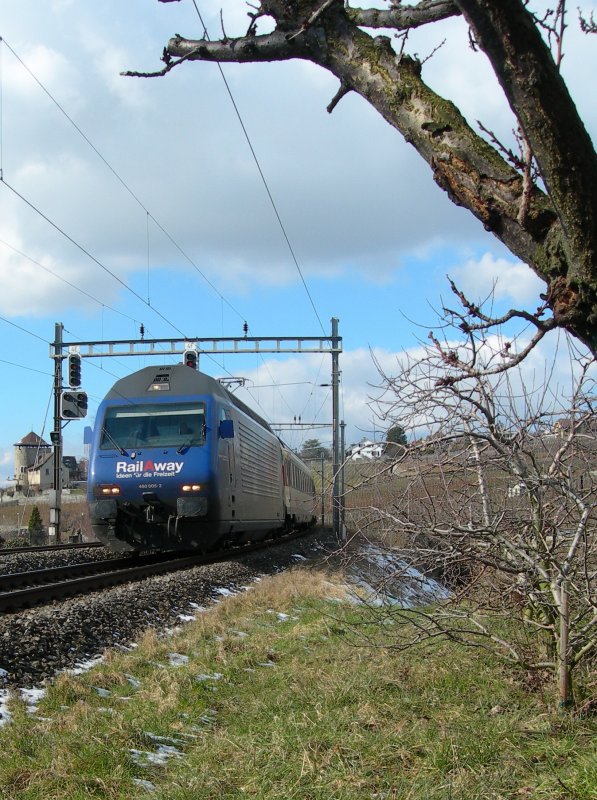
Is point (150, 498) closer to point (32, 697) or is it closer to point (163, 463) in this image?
point (163, 463)

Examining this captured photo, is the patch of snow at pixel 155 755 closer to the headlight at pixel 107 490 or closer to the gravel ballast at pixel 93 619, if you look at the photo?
the gravel ballast at pixel 93 619

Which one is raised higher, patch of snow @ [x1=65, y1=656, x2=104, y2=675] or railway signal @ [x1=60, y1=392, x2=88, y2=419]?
railway signal @ [x1=60, y1=392, x2=88, y2=419]

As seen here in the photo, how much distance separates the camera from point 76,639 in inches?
282

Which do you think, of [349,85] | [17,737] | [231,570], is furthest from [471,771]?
[231,570]

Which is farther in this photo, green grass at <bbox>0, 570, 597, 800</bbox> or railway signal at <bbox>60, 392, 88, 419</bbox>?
railway signal at <bbox>60, 392, 88, 419</bbox>

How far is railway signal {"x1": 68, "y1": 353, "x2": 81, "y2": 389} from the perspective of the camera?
22328mm

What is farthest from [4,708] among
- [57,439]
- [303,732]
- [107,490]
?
[57,439]

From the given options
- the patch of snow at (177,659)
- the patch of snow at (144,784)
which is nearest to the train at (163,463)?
the patch of snow at (177,659)

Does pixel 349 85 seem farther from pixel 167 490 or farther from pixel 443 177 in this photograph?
pixel 167 490

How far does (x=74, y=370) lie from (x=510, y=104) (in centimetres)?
2123

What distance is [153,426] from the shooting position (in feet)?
47.5

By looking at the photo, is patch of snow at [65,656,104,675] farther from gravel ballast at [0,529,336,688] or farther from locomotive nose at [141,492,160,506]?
locomotive nose at [141,492,160,506]

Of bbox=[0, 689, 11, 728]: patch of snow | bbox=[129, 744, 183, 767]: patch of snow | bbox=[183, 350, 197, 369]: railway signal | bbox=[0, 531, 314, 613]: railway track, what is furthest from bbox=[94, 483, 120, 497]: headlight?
bbox=[129, 744, 183, 767]: patch of snow

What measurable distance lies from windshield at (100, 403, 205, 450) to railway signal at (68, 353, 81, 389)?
8.11m
